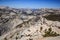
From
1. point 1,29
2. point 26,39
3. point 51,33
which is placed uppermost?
point 51,33

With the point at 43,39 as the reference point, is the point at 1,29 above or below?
below

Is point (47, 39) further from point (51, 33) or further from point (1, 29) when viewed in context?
point (1, 29)

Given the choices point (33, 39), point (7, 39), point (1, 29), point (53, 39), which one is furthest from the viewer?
point (1, 29)

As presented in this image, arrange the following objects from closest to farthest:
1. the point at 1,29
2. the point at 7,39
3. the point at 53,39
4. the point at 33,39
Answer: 1. the point at 53,39
2. the point at 33,39
3. the point at 7,39
4. the point at 1,29

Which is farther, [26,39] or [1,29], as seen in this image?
[1,29]

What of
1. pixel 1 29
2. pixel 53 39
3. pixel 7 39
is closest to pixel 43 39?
pixel 53 39

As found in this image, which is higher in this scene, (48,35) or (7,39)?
(48,35)

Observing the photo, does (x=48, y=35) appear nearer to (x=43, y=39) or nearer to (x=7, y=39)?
(x=43, y=39)

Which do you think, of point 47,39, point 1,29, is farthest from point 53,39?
point 1,29

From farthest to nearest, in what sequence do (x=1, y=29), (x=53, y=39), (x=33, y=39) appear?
(x=1, y=29), (x=33, y=39), (x=53, y=39)
